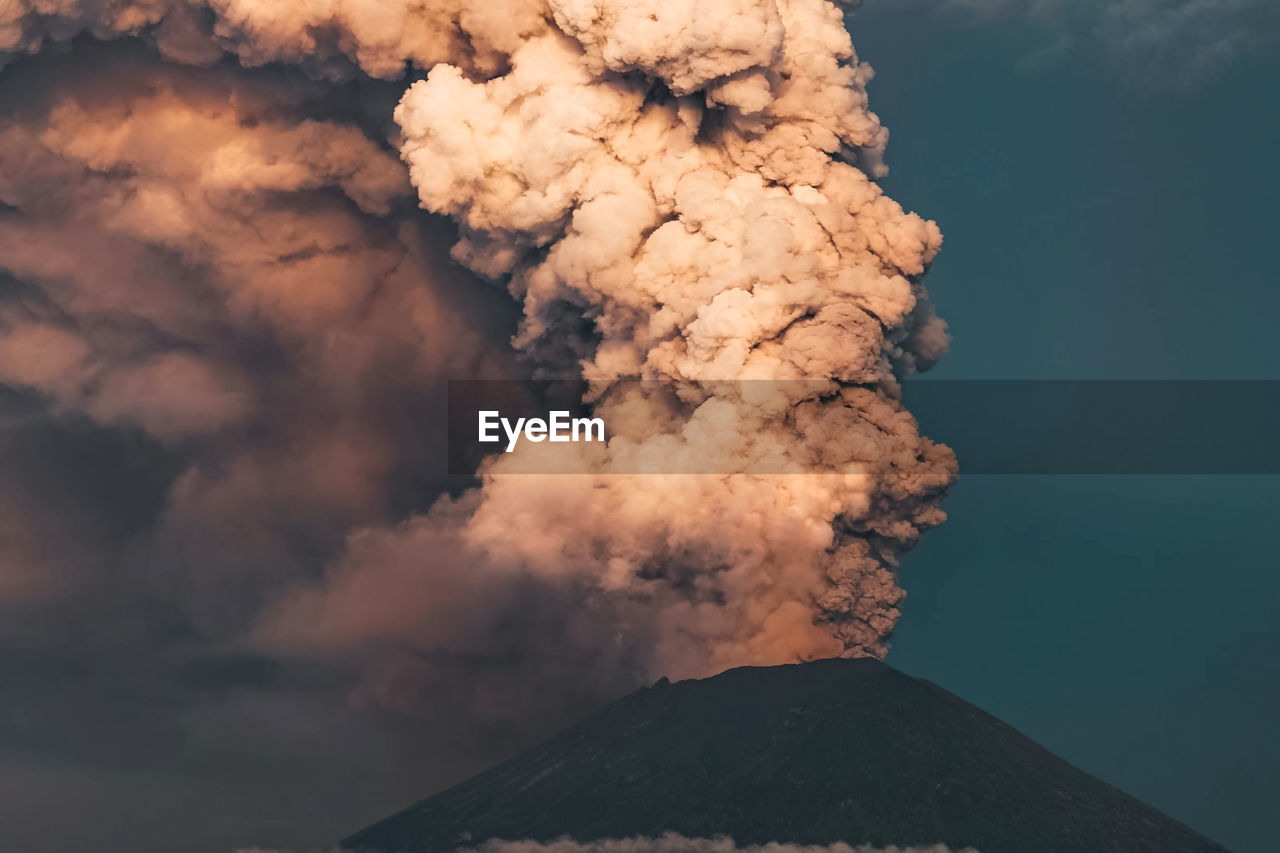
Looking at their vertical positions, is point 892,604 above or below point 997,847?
above

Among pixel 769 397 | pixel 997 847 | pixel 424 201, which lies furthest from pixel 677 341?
pixel 997 847

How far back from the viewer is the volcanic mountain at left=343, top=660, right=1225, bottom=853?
95.0 feet

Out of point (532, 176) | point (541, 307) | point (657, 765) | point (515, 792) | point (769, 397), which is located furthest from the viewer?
point (515, 792)

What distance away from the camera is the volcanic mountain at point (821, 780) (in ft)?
95.0

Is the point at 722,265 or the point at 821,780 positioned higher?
the point at 722,265

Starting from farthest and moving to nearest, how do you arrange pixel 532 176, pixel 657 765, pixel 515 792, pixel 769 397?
pixel 515 792 < pixel 657 765 < pixel 532 176 < pixel 769 397

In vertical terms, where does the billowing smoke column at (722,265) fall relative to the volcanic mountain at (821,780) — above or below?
above

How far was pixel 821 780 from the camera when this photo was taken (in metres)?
29.9

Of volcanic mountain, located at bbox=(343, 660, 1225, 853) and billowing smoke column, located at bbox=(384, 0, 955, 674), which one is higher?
billowing smoke column, located at bbox=(384, 0, 955, 674)

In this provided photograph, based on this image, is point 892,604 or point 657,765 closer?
point 892,604

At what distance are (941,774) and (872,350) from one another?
10746mm

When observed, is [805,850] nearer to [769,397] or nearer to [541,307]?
[769,397]

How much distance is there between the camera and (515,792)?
33.7m

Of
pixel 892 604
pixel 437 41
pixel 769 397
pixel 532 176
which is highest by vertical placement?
pixel 437 41
